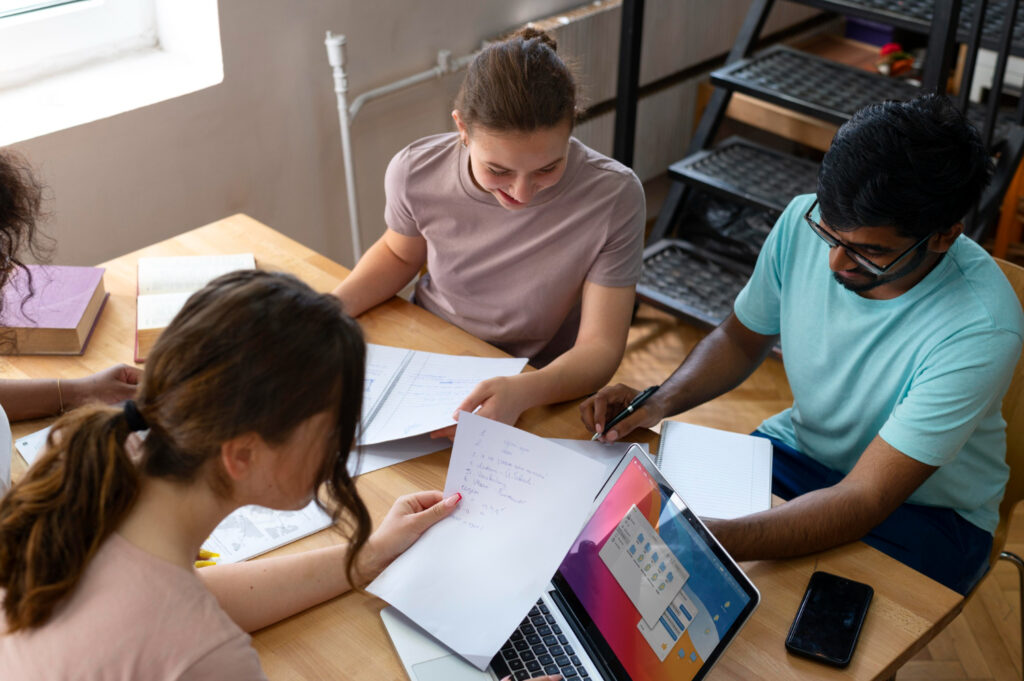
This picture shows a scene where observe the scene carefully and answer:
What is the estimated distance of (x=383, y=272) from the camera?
1.72m

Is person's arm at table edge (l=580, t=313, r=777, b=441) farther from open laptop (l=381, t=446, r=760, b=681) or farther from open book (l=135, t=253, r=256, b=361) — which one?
open book (l=135, t=253, r=256, b=361)

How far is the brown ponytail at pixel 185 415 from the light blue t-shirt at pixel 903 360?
828 mm

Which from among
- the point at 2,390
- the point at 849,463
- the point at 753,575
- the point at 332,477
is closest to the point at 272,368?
the point at 332,477

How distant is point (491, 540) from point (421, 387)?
374 millimetres

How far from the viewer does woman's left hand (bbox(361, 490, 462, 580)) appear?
1.17 meters

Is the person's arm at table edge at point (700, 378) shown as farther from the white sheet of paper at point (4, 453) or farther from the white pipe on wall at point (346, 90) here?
the white pipe on wall at point (346, 90)

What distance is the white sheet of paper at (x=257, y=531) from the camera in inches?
47.7

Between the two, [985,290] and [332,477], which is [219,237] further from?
[985,290]

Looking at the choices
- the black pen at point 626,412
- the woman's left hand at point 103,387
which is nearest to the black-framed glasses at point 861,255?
the black pen at point 626,412

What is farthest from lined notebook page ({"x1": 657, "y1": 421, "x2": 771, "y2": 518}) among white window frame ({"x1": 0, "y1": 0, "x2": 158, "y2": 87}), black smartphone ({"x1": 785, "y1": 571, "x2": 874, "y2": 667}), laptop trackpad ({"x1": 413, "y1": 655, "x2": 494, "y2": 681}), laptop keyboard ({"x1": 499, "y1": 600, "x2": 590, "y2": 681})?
white window frame ({"x1": 0, "y1": 0, "x2": 158, "y2": 87})

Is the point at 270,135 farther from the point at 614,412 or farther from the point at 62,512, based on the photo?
the point at 62,512

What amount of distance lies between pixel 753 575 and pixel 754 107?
7.28 feet

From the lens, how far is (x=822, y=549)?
123 centimetres

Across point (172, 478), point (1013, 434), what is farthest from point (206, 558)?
point (1013, 434)
